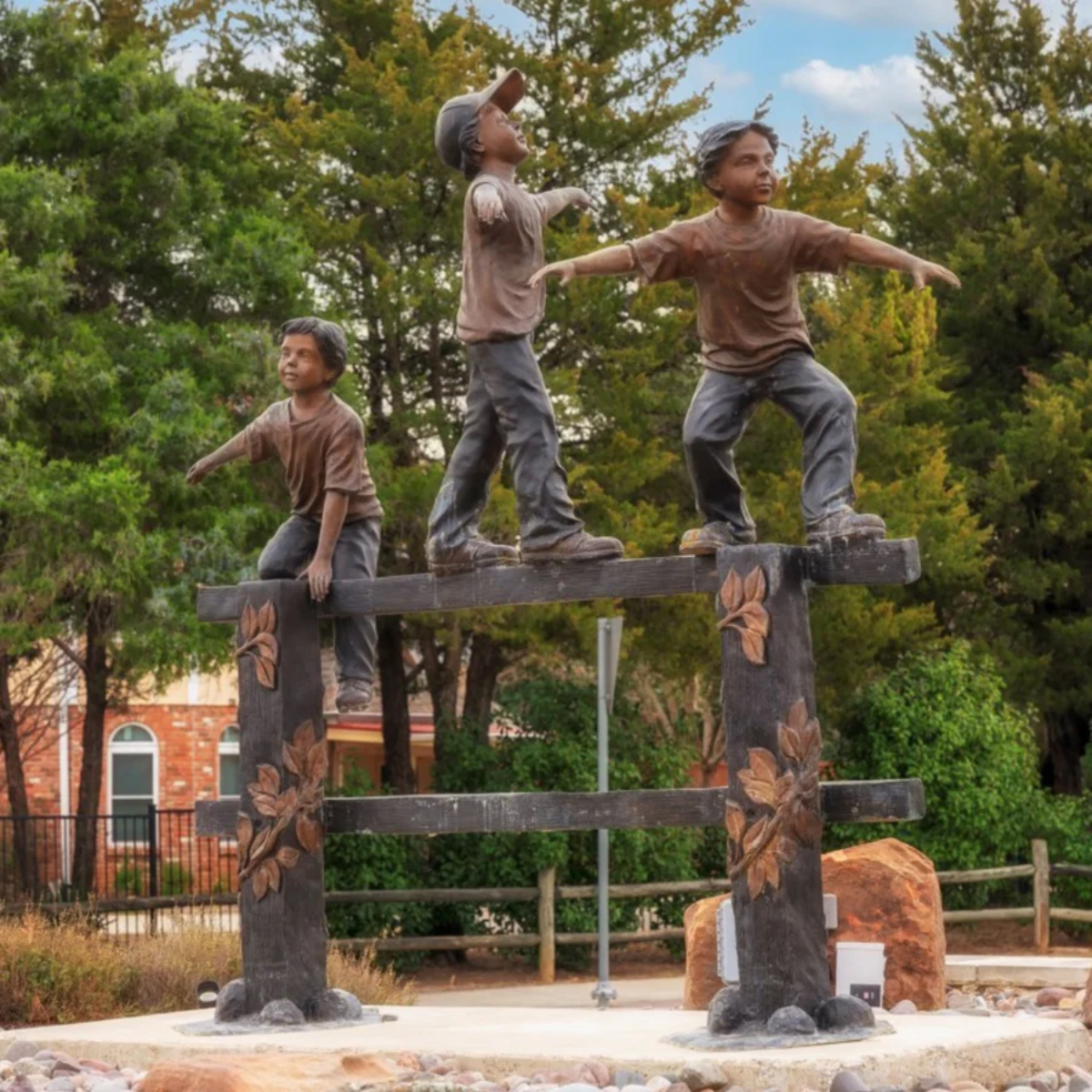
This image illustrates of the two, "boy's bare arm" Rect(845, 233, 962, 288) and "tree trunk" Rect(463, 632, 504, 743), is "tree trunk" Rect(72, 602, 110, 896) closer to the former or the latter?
"tree trunk" Rect(463, 632, 504, 743)

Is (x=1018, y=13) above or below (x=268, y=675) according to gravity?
above

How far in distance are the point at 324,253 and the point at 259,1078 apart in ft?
52.0

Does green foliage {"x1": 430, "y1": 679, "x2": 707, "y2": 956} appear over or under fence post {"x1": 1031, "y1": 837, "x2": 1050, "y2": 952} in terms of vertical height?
over

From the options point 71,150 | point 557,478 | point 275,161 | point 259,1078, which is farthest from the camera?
point 275,161

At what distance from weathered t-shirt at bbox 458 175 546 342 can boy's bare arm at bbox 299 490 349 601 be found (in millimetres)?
1031

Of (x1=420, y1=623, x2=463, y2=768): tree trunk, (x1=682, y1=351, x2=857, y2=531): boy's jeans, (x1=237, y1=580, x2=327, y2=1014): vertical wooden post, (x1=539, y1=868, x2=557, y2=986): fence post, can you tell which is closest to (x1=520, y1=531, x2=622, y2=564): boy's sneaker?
(x1=682, y1=351, x2=857, y2=531): boy's jeans

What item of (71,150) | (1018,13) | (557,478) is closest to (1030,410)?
(1018,13)

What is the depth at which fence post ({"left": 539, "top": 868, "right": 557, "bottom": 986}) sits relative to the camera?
786 inches

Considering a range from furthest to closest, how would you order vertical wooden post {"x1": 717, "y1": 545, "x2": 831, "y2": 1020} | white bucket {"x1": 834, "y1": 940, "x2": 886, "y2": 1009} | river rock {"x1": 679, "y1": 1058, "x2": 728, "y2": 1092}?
white bucket {"x1": 834, "y1": 940, "x2": 886, "y2": 1009} < vertical wooden post {"x1": 717, "y1": 545, "x2": 831, "y2": 1020} < river rock {"x1": 679, "y1": 1058, "x2": 728, "y2": 1092}

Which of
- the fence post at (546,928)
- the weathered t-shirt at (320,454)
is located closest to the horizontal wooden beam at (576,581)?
the weathered t-shirt at (320,454)

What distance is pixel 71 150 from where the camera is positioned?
64.4 feet

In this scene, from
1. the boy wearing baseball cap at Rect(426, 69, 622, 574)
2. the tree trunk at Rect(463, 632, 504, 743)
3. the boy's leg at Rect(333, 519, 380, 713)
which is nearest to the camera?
the boy wearing baseball cap at Rect(426, 69, 622, 574)

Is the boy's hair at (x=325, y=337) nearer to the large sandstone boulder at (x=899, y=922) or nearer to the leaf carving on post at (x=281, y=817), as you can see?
the leaf carving on post at (x=281, y=817)

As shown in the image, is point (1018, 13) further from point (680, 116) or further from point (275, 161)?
point (275, 161)
